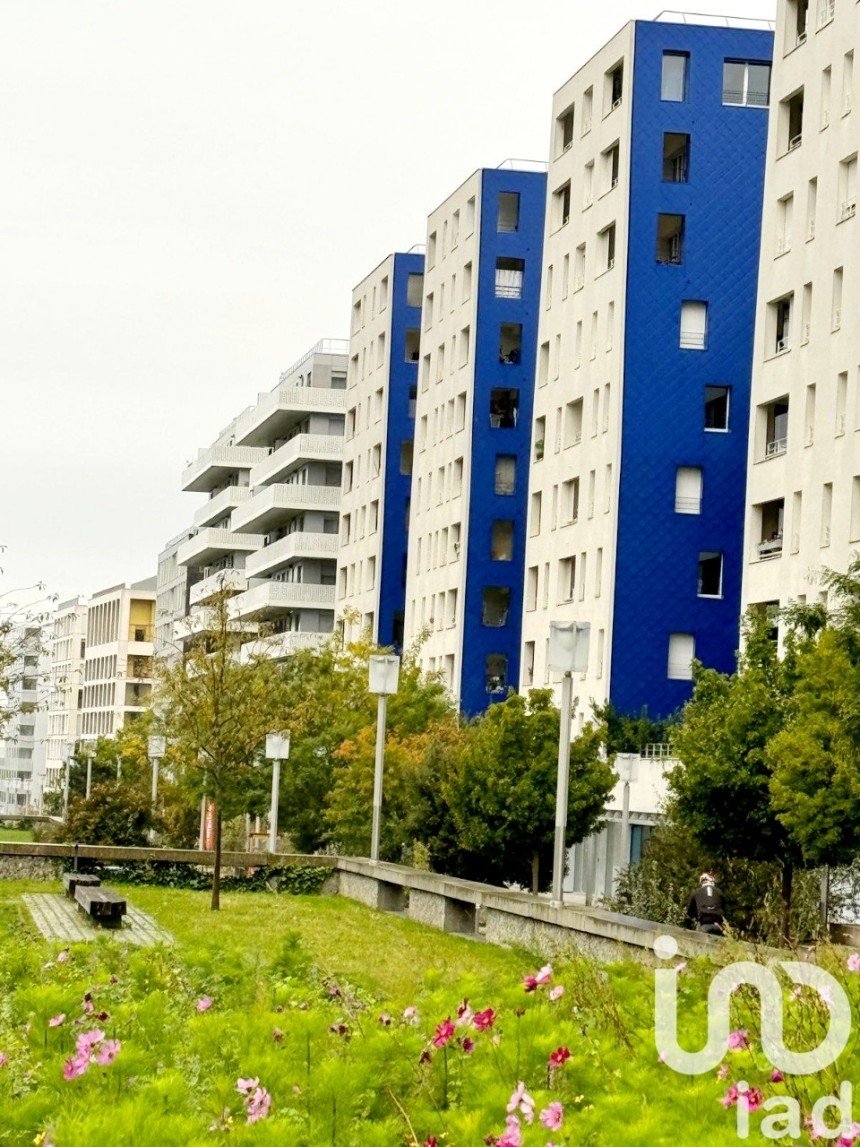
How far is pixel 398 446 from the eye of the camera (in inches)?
3738

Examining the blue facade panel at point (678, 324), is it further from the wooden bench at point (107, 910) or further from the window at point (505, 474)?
the wooden bench at point (107, 910)

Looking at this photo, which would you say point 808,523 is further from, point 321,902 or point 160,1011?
point 160,1011

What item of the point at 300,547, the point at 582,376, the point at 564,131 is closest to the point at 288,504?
the point at 300,547

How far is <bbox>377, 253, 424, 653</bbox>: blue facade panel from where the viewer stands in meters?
93.4

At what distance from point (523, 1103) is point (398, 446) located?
87380 mm

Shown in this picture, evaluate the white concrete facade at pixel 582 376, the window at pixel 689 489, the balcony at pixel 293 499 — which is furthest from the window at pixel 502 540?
the balcony at pixel 293 499

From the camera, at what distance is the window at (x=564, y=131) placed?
240 ft

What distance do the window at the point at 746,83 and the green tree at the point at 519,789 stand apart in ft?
98.7

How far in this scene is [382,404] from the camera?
96062 mm

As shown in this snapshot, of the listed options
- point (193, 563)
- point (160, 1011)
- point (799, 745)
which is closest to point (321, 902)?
point (799, 745)

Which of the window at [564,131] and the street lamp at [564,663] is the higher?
the window at [564,131]

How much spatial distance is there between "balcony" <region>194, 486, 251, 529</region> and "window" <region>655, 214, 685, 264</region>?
56.9 meters

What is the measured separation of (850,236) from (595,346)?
1888 centimetres

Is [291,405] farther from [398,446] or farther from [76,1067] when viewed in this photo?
[76,1067]
